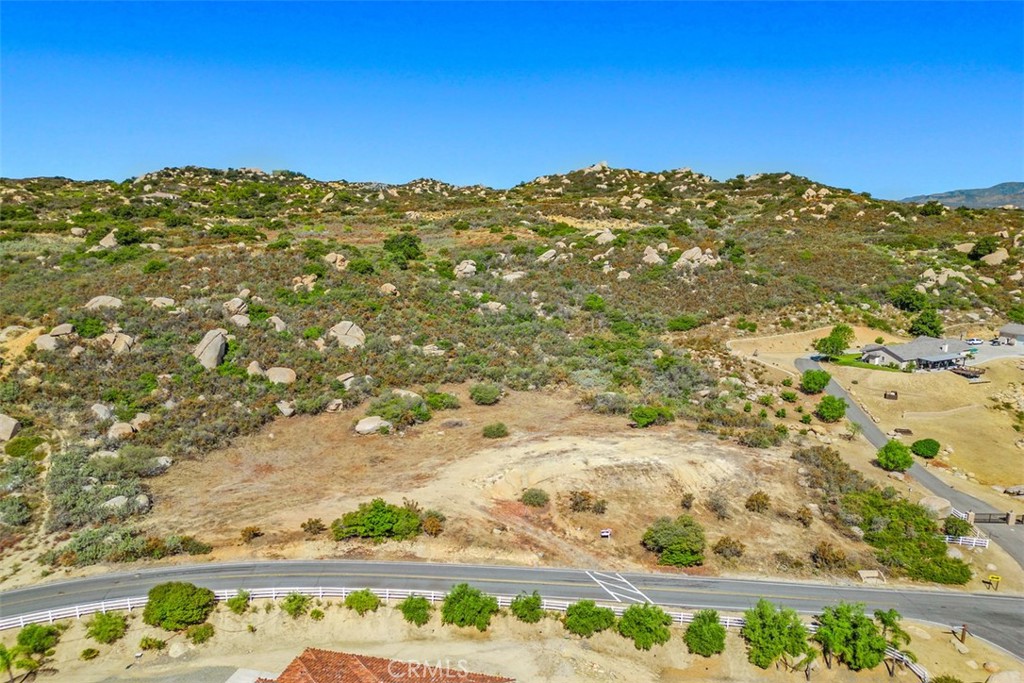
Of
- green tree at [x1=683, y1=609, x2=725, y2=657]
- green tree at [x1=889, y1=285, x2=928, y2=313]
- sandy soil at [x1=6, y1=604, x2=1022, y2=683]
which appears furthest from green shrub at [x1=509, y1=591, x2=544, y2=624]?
green tree at [x1=889, y1=285, x2=928, y2=313]

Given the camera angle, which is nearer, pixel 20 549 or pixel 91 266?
pixel 20 549

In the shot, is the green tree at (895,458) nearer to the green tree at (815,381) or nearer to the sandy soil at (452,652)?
the green tree at (815,381)

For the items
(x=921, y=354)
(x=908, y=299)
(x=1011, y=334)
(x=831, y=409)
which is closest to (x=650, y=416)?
(x=831, y=409)

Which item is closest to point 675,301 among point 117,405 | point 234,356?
point 234,356

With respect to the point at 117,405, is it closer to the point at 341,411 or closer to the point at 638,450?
the point at 341,411

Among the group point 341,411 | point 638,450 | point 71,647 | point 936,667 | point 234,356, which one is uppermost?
point 234,356
